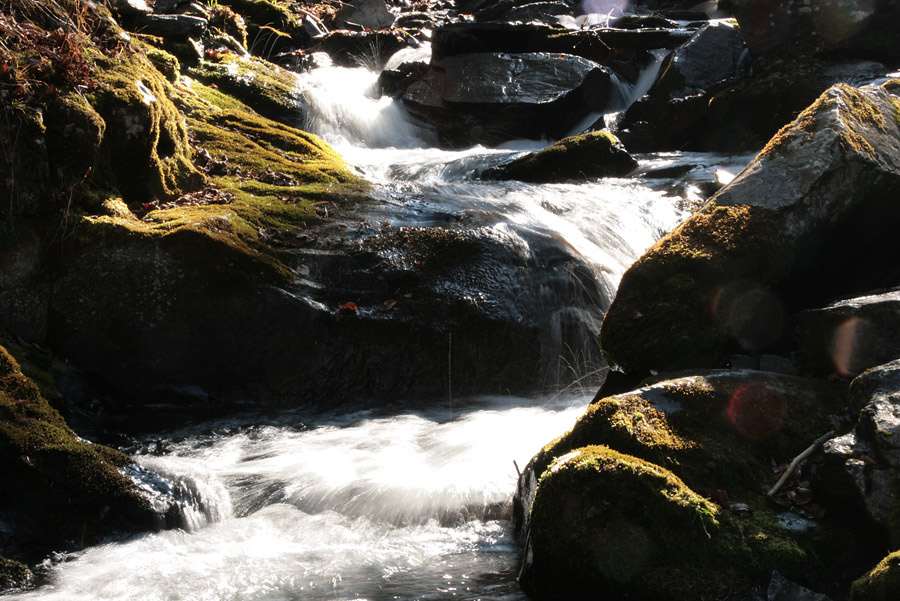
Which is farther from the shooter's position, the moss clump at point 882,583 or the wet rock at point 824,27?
the wet rock at point 824,27

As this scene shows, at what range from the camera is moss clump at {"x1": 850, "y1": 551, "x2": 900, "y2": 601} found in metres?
2.46

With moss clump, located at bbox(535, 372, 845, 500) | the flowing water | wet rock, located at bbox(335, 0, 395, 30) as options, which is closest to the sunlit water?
the flowing water

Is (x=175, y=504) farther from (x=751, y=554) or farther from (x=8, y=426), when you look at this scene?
(x=751, y=554)

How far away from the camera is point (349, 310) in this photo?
5953mm

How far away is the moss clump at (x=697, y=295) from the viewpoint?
426cm

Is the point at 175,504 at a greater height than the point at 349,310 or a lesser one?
lesser

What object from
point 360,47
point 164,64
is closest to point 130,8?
point 164,64

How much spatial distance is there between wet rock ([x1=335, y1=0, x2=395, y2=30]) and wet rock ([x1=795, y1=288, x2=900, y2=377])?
1875cm

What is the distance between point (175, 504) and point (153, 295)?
2085 mm

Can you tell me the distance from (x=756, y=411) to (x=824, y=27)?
12504 mm

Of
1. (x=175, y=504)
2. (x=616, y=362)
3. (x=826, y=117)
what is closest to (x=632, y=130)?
(x=826, y=117)

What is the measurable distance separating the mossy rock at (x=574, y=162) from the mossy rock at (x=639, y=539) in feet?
26.4

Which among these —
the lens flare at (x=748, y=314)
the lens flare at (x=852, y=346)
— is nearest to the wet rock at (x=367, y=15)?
the lens flare at (x=748, y=314)

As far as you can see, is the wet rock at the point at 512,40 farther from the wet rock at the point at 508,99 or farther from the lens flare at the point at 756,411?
the lens flare at the point at 756,411
